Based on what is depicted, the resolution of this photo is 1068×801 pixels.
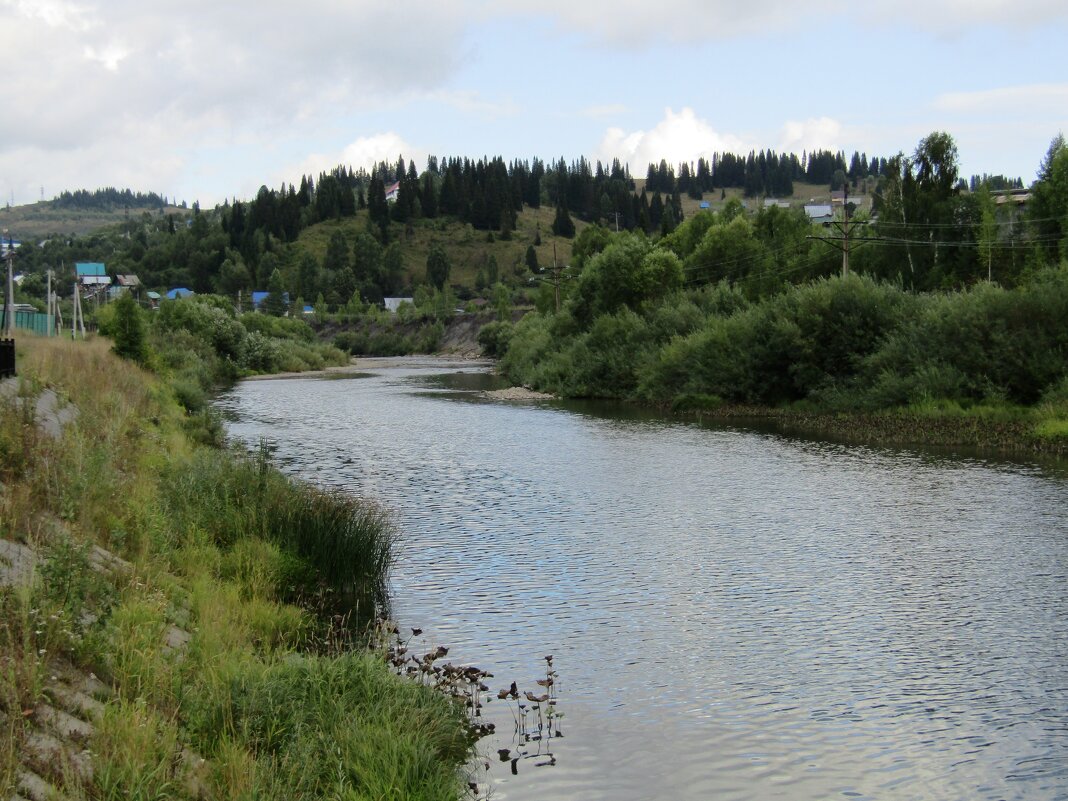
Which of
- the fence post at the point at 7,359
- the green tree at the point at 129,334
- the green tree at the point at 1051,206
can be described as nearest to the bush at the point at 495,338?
the green tree at the point at 1051,206

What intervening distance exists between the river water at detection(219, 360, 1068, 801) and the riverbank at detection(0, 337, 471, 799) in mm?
1448

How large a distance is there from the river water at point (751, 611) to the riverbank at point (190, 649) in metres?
1.45

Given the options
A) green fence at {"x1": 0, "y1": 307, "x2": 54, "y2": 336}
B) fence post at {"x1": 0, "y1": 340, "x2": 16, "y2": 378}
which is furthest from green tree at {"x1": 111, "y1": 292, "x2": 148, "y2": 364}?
fence post at {"x1": 0, "y1": 340, "x2": 16, "y2": 378}

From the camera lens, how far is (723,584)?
19.7m

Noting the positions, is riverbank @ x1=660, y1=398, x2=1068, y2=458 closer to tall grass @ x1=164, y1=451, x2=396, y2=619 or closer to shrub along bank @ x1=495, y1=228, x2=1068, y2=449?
shrub along bank @ x1=495, y1=228, x2=1068, y2=449

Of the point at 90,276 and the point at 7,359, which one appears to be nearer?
the point at 7,359

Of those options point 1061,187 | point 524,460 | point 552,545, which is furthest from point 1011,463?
point 1061,187

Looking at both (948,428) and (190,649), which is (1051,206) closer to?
(948,428)

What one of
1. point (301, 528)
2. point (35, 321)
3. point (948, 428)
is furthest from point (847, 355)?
point (35, 321)

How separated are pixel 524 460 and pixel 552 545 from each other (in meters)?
14.1

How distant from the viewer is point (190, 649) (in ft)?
38.8

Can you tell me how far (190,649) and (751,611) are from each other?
9655mm

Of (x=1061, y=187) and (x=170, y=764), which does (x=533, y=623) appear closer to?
(x=170, y=764)

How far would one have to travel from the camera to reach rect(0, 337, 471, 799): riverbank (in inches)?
349
